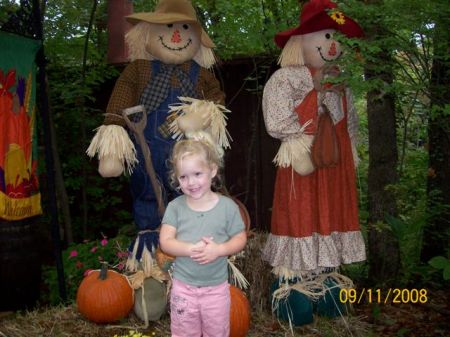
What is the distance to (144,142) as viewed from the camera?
3.53 m

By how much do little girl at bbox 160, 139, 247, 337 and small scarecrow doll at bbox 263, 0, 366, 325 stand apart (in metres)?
1.07

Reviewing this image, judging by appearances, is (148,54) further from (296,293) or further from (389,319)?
(389,319)

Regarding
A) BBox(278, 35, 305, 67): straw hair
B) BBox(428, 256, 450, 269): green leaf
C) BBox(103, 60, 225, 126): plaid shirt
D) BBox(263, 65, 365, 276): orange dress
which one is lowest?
BBox(428, 256, 450, 269): green leaf

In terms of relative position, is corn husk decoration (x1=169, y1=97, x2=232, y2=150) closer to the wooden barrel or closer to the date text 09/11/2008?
the wooden barrel

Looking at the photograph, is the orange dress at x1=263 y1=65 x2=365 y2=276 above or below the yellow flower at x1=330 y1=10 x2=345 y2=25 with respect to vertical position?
below

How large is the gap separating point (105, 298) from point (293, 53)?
6.82 ft

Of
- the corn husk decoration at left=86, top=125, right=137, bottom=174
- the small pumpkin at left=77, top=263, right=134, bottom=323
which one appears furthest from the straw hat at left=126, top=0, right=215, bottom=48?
the small pumpkin at left=77, top=263, right=134, bottom=323

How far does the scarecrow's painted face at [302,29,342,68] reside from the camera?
3578mm

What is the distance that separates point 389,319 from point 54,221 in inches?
106

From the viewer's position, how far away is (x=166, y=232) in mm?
2553

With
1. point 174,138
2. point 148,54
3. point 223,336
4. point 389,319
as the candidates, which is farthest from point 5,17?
point 389,319

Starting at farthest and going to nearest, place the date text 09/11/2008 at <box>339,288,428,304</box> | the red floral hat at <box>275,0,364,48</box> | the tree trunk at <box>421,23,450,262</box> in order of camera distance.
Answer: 1. the tree trunk at <box>421,23,450,262</box>
2. the date text 09/11/2008 at <box>339,288,428,304</box>
3. the red floral hat at <box>275,0,364,48</box>

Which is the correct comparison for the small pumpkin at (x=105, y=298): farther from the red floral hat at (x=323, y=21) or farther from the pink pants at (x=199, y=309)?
the red floral hat at (x=323, y=21)

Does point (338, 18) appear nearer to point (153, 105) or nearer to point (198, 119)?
point (198, 119)
